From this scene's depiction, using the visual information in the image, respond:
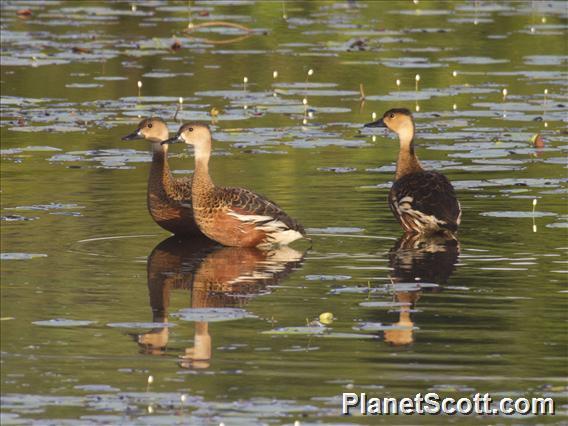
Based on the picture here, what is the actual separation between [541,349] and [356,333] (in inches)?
46.1

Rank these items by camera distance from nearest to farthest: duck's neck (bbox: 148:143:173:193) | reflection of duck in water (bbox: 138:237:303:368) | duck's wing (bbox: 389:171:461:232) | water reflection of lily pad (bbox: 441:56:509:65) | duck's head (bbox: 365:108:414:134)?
reflection of duck in water (bbox: 138:237:303:368) → duck's wing (bbox: 389:171:461:232) → duck's neck (bbox: 148:143:173:193) → duck's head (bbox: 365:108:414:134) → water reflection of lily pad (bbox: 441:56:509:65)

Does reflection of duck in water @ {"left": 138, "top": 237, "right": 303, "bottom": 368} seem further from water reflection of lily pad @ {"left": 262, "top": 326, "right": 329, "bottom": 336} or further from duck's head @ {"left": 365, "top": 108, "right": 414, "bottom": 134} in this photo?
duck's head @ {"left": 365, "top": 108, "right": 414, "bottom": 134}

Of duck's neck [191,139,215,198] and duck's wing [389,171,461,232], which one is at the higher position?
duck's neck [191,139,215,198]

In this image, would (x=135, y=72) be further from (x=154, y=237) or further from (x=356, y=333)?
(x=356, y=333)

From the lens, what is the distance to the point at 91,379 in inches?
372

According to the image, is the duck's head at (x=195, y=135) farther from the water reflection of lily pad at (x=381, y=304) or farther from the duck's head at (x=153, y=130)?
the water reflection of lily pad at (x=381, y=304)

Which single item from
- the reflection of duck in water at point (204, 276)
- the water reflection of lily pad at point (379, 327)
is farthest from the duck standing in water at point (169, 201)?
the water reflection of lily pad at point (379, 327)

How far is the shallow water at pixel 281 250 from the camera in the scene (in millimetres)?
9477

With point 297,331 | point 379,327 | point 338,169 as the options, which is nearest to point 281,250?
point 379,327

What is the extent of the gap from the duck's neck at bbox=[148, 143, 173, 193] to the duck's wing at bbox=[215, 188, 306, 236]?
898mm

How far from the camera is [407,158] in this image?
1606cm

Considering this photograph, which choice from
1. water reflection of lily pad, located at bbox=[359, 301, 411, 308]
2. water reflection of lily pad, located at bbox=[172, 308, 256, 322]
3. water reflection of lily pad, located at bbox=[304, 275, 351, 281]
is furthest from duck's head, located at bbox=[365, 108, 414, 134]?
water reflection of lily pad, located at bbox=[172, 308, 256, 322]

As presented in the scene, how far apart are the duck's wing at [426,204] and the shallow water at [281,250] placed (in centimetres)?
23

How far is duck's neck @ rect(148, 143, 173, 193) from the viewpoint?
49.6ft
